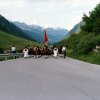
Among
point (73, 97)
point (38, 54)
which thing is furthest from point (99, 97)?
point (38, 54)

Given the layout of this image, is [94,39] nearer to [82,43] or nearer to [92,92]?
[82,43]

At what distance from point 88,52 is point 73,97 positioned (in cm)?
4221

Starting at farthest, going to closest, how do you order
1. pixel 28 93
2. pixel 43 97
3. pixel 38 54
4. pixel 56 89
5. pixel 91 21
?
1. pixel 91 21
2. pixel 38 54
3. pixel 56 89
4. pixel 28 93
5. pixel 43 97

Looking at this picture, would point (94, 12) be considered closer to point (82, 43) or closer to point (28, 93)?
point (82, 43)

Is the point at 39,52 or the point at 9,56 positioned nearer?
the point at 9,56

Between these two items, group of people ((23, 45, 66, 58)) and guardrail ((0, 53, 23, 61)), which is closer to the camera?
guardrail ((0, 53, 23, 61))

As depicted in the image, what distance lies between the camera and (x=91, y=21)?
9400cm

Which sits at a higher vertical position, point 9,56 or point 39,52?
point 39,52

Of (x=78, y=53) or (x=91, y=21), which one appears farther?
(x=91, y=21)

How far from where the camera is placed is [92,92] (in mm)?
14016

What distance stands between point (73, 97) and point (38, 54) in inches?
Answer: 1524

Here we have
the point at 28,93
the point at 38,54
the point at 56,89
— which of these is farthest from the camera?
the point at 38,54

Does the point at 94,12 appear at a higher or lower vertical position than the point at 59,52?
higher

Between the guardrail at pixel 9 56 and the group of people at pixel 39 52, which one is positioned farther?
the group of people at pixel 39 52
